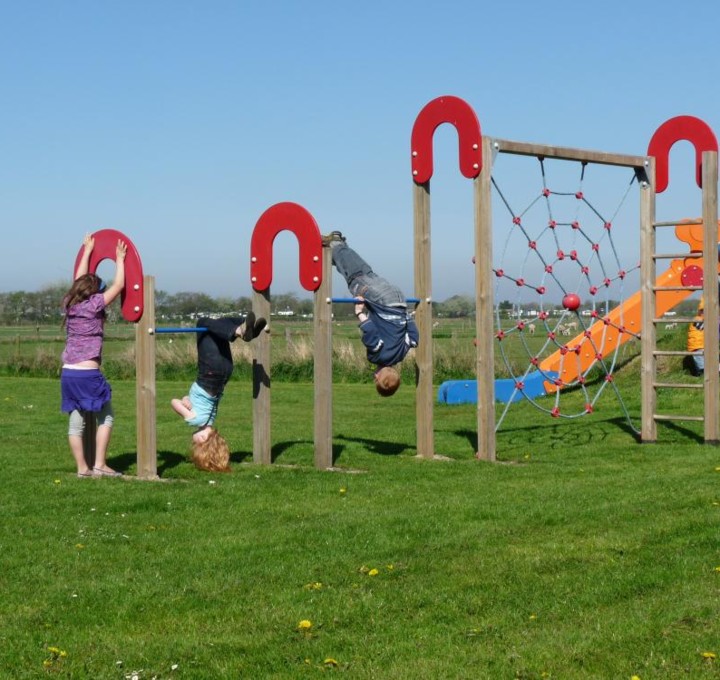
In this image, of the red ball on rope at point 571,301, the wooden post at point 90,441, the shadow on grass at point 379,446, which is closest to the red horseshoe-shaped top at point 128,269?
the wooden post at point 90,441

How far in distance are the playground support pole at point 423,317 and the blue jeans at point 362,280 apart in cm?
54

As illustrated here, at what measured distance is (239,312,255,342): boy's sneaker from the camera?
10.7 meters

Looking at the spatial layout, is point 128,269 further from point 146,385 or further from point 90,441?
point 90,441

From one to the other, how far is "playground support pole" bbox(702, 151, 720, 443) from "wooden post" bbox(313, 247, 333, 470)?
14.5 ft

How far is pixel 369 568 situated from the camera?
6.96 metres

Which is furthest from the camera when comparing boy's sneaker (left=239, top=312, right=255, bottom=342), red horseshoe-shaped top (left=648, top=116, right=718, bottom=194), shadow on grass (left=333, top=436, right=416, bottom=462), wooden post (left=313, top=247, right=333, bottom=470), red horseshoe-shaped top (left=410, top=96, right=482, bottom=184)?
red horseshoe-shaped top (left=648, top=116, right=718, bottom=194)

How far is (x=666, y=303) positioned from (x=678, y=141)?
329 inches

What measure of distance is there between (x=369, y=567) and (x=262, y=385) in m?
4.78

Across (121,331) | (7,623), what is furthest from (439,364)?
(121,331)

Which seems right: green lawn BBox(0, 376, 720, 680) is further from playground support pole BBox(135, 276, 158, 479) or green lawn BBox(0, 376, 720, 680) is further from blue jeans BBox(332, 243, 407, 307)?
blue jeans BBox(332, 243, 407, 307)

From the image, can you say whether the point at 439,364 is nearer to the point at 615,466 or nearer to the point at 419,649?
the point at 615,466

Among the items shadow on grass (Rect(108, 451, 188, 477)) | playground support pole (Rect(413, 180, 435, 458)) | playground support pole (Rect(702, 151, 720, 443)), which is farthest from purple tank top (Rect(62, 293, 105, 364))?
playground support pole (Rect(702, 151, 720, 443))

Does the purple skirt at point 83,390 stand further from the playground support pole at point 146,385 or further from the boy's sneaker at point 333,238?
the boy's sneaker at point 333,238

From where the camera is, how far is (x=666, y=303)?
2153 cm
